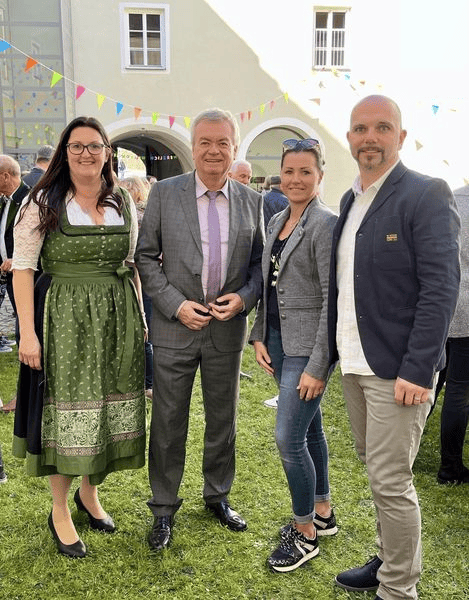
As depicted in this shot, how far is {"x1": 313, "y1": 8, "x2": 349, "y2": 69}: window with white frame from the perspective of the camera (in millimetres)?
13938

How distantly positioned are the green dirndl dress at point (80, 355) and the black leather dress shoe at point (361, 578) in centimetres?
113

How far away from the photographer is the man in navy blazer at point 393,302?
182cm

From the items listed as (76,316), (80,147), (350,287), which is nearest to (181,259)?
(76,316)

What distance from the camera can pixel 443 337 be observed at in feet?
6.06

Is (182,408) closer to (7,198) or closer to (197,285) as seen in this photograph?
(197,285)

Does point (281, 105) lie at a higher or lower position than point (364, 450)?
higher

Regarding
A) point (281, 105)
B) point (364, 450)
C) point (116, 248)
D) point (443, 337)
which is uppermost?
point (281, 105)

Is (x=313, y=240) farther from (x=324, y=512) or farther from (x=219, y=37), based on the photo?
(x=219, y=37)

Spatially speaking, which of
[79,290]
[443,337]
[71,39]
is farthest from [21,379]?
[71,39]

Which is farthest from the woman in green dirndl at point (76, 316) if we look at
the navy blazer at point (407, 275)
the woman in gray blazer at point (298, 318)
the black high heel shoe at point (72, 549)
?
the navy blazer at point (407, 275)

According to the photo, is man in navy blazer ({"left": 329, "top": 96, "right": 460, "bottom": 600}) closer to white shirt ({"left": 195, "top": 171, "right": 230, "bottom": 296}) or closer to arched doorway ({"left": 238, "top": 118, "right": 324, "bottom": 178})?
white shirt ({"left": 195, "top": 171, "right": 230, "bottom": 296})

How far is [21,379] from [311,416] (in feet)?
4.11

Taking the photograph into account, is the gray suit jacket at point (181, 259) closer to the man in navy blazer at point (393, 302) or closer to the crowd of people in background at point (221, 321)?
the crowd of people in background at point (221, 321)

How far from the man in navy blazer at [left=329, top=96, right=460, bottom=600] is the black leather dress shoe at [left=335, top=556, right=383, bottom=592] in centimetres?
32
